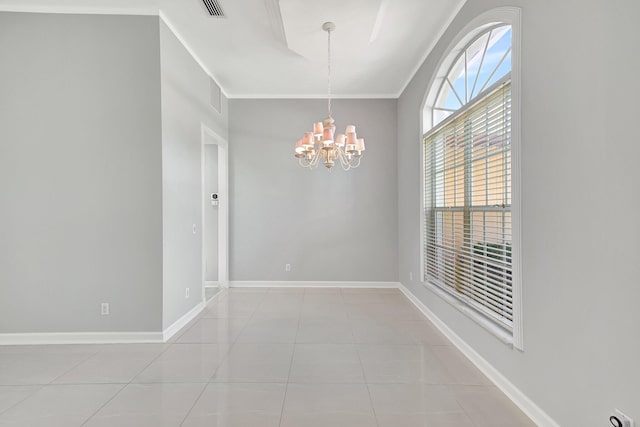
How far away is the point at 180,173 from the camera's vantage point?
355cm

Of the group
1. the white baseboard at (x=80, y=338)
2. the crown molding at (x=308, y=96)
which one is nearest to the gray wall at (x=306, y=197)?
the crown molding at (x=308, y=96)

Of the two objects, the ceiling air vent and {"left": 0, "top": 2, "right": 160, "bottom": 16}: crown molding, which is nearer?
the ceiling air vent

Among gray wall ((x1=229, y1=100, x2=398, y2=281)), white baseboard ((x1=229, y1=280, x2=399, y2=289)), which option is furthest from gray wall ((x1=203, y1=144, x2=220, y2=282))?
white baseboard ((x1=229, y1=280, x2=399, y2=289))

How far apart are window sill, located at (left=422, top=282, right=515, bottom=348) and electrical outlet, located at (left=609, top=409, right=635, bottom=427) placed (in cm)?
71

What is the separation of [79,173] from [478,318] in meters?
3.88

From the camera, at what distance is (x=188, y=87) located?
3.76 m

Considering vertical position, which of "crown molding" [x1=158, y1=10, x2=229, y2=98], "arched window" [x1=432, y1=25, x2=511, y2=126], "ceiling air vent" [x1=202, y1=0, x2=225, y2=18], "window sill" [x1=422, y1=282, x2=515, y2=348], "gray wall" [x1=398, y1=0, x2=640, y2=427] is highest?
"crown molding" [x1=158, y1=10, x2=229, y2=98]

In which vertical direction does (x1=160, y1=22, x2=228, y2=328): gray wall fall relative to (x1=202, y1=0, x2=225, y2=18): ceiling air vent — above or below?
below

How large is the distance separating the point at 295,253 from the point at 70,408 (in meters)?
3.55

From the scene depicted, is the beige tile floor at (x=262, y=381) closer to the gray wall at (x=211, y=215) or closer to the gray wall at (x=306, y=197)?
the gray wall at (x=306, y=197)

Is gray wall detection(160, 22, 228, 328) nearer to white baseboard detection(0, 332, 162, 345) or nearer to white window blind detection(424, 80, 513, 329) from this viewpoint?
white baseboard detection(0, 332, 162, 345)

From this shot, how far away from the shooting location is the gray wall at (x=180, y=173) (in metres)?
3.22

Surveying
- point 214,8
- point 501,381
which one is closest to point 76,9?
point 214,8

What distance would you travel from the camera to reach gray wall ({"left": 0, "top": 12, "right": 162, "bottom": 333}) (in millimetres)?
3045
